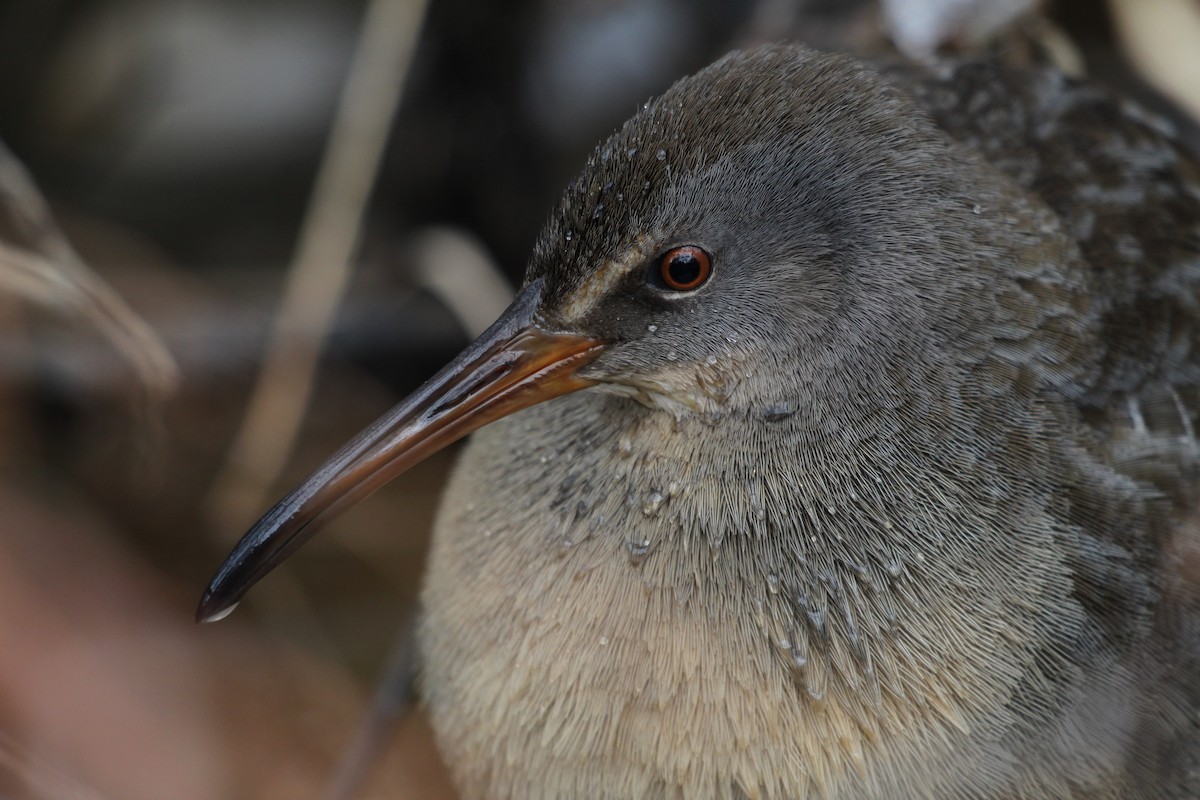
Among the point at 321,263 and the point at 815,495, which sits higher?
the point at 815,495

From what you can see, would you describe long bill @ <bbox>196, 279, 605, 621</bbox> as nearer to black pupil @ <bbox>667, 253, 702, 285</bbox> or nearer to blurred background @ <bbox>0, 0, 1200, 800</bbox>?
black pupil @ <bbox>667, 253, 702, 285</bbox>

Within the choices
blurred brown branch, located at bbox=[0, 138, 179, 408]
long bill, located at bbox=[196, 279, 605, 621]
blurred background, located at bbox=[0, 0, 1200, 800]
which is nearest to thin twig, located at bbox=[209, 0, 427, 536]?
blurred background, located at bbox=[0, 0, 1200, 800]

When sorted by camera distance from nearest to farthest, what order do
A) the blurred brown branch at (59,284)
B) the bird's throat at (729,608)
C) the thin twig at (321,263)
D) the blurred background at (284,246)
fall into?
the bird's throat at (729,608) → the blurred brown branch at (59,284) → the blurred background at (284,246) → the thin twig at (321,263)

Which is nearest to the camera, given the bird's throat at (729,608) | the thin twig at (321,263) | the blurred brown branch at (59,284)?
the bird's throat at (729,608)

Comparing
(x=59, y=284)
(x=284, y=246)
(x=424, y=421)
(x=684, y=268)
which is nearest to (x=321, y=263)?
(x=284, y=246)

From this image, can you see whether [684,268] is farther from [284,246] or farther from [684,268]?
[284,246]

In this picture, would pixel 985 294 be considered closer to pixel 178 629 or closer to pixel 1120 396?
pixel 1120 396

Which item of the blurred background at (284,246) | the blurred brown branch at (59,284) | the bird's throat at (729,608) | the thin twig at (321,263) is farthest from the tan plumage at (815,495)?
the thin twig at (321,263)

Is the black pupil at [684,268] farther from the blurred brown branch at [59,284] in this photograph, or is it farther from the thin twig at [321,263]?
the thin twig at [321,263]
